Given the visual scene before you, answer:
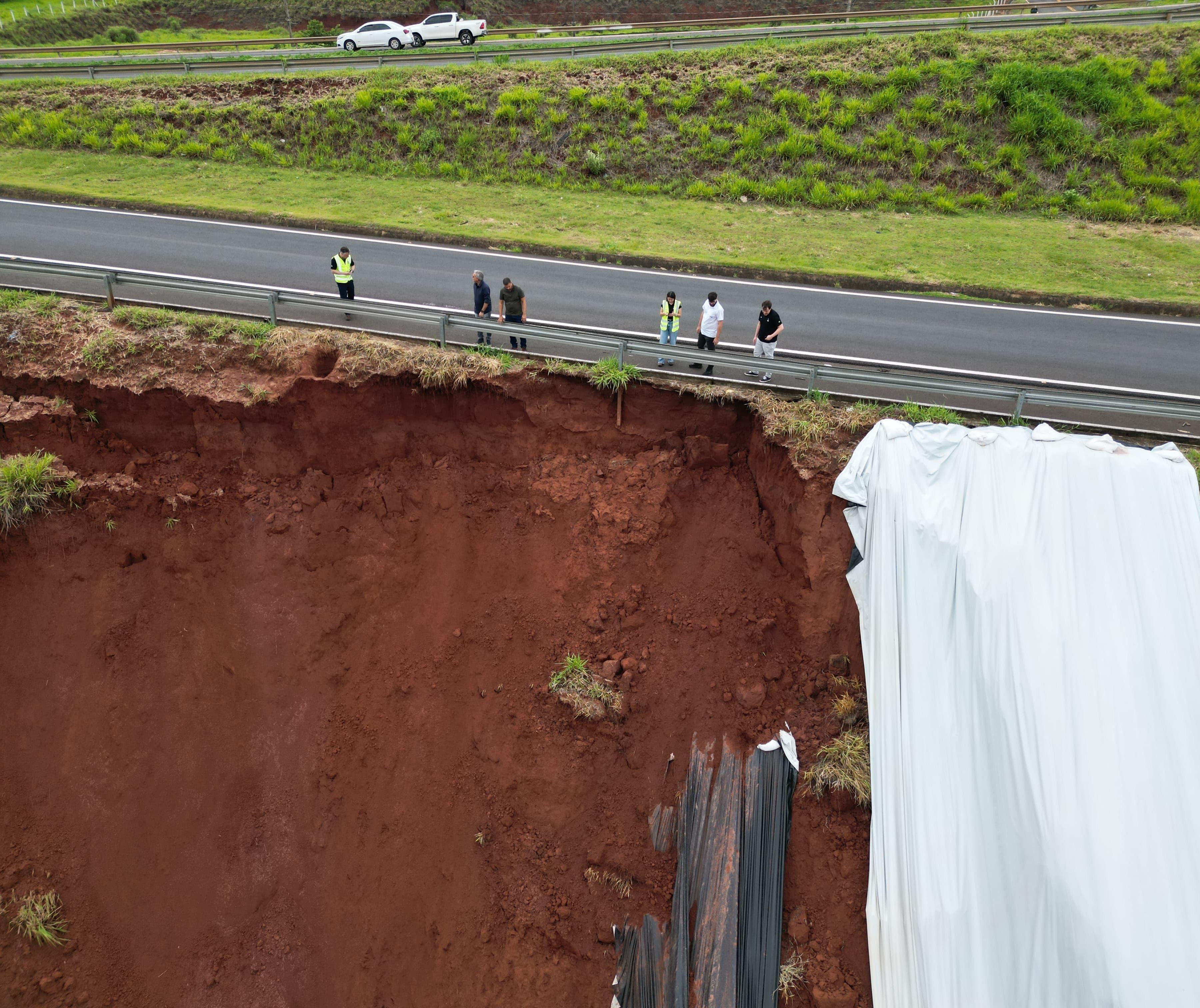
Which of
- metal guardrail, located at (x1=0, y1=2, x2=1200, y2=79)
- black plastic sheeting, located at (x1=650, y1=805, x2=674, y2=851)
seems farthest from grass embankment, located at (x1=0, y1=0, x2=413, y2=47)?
black plastic sheeting, located at (x1=650, y1=805, x2=674, y2=851)

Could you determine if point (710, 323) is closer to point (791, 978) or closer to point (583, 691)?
point (583, 691)

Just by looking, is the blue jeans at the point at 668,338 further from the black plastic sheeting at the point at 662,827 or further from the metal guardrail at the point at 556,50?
the metal guardrail at the point at 556,50

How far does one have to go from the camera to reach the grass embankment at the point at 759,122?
1856cm

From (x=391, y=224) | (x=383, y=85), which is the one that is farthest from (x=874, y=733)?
(x=383, y=85)

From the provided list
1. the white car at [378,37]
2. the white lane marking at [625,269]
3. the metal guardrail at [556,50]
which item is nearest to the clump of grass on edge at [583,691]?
the white lane marking at [625,269]

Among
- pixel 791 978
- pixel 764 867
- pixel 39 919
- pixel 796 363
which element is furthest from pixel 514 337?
pixel 39 919

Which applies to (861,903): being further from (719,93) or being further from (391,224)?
(719,93)

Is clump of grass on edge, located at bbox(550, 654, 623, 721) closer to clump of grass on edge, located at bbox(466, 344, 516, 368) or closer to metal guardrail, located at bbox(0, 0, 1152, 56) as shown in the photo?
clump of grass on edge, located at bbox(466, 344, 516, 368)

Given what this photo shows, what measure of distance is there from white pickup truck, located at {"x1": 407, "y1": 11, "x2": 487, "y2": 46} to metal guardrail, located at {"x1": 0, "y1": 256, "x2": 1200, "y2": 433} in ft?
66.5

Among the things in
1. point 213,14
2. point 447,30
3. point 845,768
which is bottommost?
point 845,768

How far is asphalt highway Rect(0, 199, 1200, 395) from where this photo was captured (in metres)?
12.5

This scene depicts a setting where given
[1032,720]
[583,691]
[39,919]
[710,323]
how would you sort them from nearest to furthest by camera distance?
[1032,720] < [39,919] < [583,691] < [710,323]

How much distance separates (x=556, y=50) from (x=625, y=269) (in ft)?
41.6

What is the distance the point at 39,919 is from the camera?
883 centimetres
